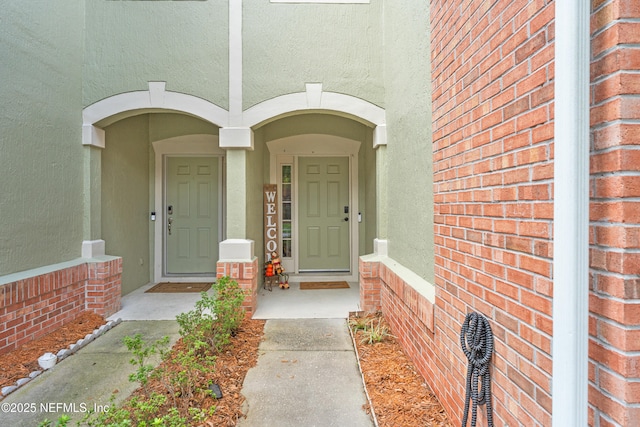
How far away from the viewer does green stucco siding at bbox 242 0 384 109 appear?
3.87m

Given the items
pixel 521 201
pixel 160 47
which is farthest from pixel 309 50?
pixel 521 201

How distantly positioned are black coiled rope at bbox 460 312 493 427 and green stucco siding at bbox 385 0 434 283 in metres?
0.88

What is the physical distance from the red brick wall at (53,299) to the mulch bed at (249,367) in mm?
114

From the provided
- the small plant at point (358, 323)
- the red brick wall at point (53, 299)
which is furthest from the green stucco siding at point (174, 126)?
the small plant at point (358, 323)

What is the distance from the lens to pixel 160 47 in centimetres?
384

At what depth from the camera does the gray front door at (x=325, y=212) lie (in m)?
5.64

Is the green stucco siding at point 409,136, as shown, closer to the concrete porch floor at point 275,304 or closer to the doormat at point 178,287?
the concrete porch floor at point 275,304

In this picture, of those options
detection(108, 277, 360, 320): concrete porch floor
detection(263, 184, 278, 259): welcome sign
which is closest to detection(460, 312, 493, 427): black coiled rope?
detection(108, 277, 360, 320): concrete porch floor

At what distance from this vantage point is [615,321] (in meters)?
0.90

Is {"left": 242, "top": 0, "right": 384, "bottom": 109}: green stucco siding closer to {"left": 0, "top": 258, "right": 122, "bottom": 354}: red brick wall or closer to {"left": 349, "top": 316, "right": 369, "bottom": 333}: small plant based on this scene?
{"left": 349, "top": 316, "right": 369, "bottom": 333}: small plant

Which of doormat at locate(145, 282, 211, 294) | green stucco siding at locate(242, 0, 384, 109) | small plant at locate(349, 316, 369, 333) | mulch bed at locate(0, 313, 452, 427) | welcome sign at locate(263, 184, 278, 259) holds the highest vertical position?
green stucco siding at locate(242, 0, 384, 109)

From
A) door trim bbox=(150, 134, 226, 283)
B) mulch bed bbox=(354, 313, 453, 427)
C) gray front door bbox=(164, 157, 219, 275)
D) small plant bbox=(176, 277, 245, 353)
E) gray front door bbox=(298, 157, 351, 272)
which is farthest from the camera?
gray front door bbox=(298, 157, 351, 272)

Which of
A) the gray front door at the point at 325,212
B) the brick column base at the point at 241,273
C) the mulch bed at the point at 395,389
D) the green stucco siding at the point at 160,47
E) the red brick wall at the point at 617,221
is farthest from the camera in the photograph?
the gray front door at the point at 325,212

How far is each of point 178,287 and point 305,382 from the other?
3.36 metres
